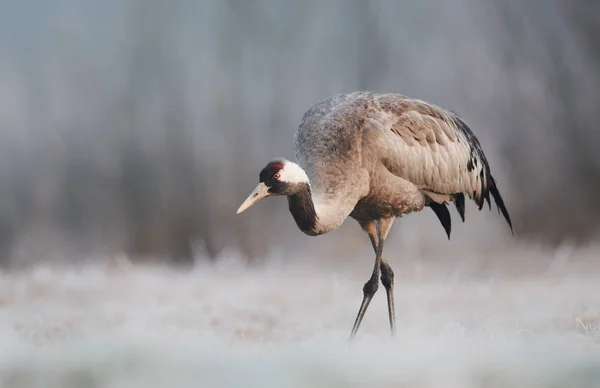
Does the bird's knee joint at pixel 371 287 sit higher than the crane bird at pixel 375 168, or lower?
lower

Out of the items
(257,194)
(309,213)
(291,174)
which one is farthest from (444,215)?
(257,194)

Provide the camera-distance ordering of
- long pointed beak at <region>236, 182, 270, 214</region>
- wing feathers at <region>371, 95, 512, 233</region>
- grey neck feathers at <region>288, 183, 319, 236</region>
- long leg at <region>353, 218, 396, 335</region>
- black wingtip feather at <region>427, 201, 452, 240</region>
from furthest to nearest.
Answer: black wingtip feather at <region>427, 201, 452, 240</region>
long leg at <region>353, 218, 396, 335</region>
wing feathers at <region>371, 95, 512, 233</region>
grey neck feathers at <region>288, 183, 319, 236</region>
long pointed beak at <region>236, 182, 270, 214</region>

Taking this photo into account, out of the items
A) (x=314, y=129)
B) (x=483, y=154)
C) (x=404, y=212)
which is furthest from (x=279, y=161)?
(x=483, y=154)

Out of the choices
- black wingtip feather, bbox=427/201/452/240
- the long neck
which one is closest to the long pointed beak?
the long neck

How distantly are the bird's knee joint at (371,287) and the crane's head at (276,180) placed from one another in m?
1.12

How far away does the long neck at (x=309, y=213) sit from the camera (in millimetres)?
4070

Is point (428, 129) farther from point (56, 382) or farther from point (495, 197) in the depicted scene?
point (56, 382)

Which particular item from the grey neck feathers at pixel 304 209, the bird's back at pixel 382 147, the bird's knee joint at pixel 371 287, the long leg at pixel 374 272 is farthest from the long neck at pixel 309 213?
the bird's knee joint at pixel 371 287

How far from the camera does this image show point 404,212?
4.75m

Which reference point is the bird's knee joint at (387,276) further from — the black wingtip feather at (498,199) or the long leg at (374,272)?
the black wingtip feather at (498,199)

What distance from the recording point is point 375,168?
4.50 metres

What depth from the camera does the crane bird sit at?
13.7 feet

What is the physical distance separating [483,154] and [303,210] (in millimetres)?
1669

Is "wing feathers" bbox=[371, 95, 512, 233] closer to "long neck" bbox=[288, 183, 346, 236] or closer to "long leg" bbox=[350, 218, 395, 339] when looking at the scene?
"long leg" bbox=[350, 218, 395, 339]
